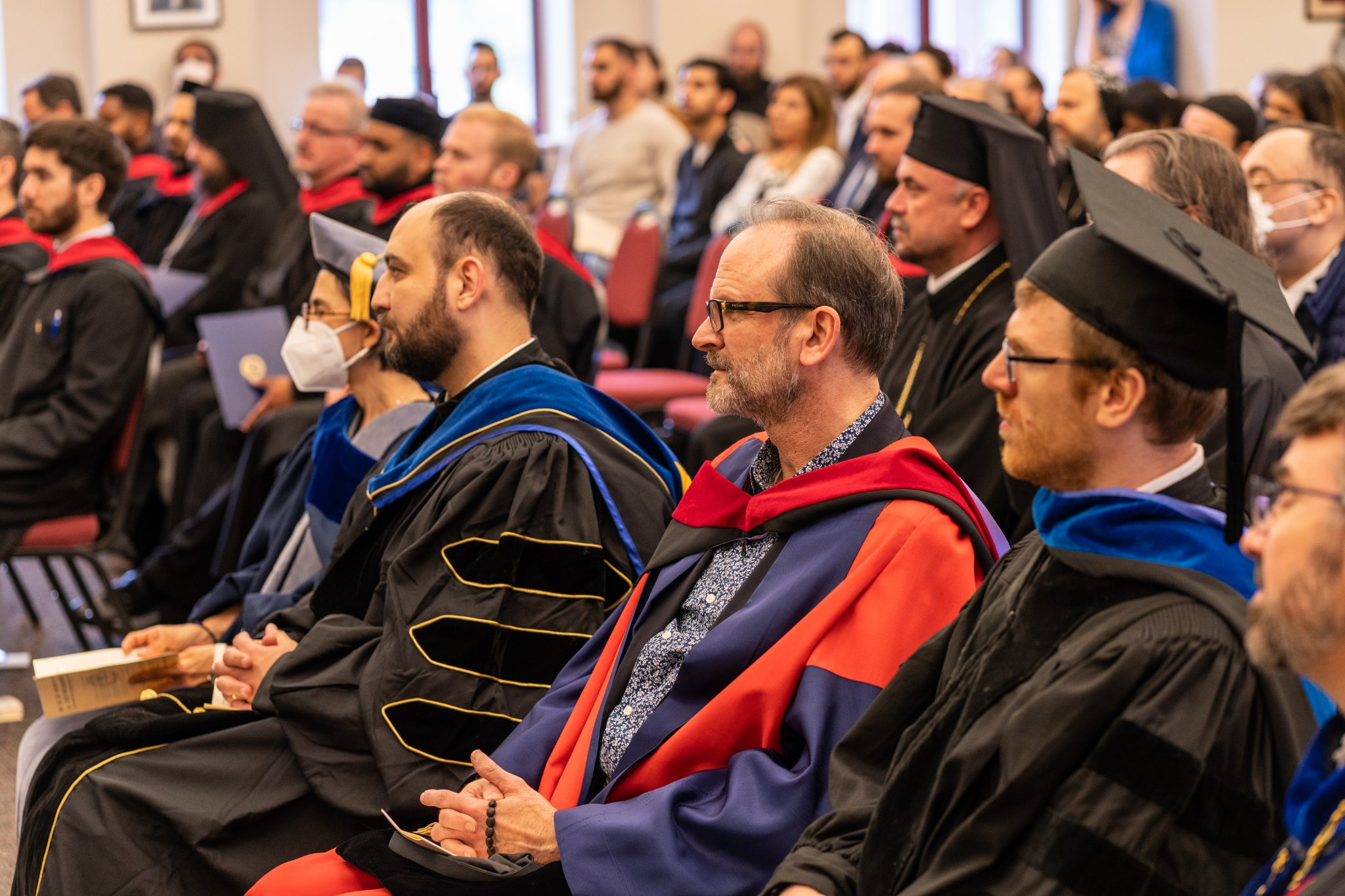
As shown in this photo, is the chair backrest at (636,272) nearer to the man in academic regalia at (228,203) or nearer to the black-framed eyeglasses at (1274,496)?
the man in academic regalia at (228,203)

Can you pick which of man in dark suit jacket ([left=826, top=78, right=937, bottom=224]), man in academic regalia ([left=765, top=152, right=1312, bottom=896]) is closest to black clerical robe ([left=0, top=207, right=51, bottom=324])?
man in dark suit jacket ([left=826, top=78, right=937, bottom=224])

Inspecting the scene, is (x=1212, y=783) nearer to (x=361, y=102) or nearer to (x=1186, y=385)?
(x=1186, y=385)

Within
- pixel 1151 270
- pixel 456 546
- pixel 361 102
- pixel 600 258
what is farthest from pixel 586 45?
pixel 1151 270

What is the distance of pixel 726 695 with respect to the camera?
2.23 m

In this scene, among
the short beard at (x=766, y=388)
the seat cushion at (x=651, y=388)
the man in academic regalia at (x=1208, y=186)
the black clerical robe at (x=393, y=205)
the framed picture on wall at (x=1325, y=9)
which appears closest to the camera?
the short beard at (x=766, y=388)

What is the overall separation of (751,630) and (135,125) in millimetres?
8991

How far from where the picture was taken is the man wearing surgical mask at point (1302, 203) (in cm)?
415

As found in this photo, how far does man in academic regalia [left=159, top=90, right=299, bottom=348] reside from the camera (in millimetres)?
7223

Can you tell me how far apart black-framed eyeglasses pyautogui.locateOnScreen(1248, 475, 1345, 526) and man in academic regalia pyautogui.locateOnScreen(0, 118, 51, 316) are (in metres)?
5.23

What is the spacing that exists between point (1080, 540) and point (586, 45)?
1239cm

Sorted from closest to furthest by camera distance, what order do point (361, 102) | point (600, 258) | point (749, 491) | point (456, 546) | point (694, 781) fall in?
point (694, 781) → point (749, 491) → point (456, 546) → point (361, 102) → point (600, 258)

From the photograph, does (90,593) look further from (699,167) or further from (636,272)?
(699,167)

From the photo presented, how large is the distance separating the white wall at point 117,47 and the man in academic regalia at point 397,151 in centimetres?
724

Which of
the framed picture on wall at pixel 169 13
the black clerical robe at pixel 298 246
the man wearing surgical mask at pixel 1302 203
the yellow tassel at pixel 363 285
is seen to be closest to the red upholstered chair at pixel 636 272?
the black clerical robe at pixel 298 246
